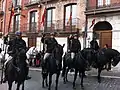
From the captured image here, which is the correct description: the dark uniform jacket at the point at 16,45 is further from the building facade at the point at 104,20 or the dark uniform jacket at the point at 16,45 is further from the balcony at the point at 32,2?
the balcony at the point at 32,2

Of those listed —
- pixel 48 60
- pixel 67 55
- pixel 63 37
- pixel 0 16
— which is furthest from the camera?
pixel 0 16

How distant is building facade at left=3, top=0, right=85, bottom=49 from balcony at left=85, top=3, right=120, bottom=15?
841 mm

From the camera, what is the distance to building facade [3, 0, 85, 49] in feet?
83.3

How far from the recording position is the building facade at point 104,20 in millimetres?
21891

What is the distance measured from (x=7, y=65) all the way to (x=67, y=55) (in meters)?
4.09

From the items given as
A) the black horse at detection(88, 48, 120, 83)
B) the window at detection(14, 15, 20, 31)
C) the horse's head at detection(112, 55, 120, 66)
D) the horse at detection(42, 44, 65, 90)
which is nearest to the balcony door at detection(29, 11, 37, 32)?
the window at detection(14, 15, 20, 31)

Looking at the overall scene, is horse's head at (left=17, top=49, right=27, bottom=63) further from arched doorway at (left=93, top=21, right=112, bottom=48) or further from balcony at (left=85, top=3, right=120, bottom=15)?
arched doorway at (left=93, top=21, right=112, bottom=48)

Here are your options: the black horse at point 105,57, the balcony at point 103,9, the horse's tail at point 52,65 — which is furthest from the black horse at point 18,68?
the balcony at point 103,9

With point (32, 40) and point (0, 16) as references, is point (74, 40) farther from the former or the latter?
point (0, 16)

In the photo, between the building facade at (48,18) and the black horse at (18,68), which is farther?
the building facade at (48,18)

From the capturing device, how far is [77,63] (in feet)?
40.0

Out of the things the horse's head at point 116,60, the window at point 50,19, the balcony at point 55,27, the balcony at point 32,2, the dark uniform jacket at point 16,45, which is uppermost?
the balcony at point 32,2

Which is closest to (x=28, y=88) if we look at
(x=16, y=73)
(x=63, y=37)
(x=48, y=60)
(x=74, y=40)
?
(x=48, y=60)

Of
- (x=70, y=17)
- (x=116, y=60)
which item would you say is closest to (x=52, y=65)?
(x=116, y=60)
